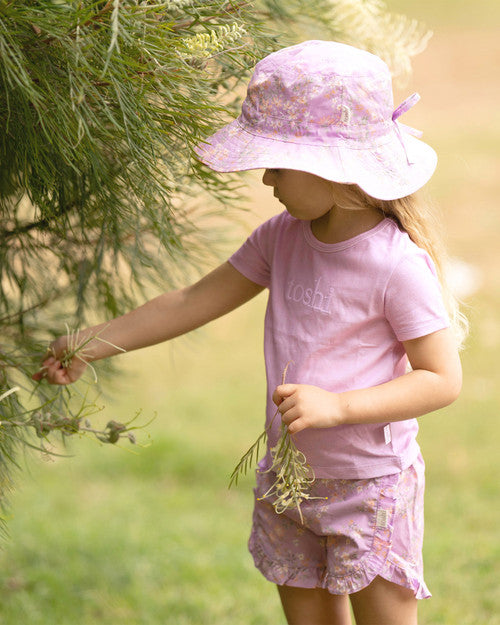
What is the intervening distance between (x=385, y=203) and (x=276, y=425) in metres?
0.31

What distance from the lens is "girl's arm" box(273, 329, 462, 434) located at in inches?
39.3

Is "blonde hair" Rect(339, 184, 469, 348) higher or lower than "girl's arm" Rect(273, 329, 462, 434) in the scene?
higher

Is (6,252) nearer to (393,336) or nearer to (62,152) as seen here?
(62,152)

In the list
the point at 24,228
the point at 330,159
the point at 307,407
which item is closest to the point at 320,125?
the point at 330,159

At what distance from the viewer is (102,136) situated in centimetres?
104

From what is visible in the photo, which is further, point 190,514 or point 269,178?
point 190,514

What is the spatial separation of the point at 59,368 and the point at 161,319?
15cm

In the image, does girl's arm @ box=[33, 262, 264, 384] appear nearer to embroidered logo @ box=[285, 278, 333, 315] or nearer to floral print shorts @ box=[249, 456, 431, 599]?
embroidered logo @ box=[285, 278, 333, 315]

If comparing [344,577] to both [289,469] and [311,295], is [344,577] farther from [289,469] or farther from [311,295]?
[311,295]

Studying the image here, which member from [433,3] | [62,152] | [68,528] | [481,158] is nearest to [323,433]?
[62,152]

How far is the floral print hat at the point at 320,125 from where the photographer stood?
38.8 inches

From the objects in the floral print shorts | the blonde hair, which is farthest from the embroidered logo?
the floral print shorts

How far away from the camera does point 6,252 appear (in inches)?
49.3

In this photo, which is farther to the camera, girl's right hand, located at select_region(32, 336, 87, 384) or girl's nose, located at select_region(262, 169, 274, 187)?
girl's right hand, located at select_region(32, 336, 87, 384)
